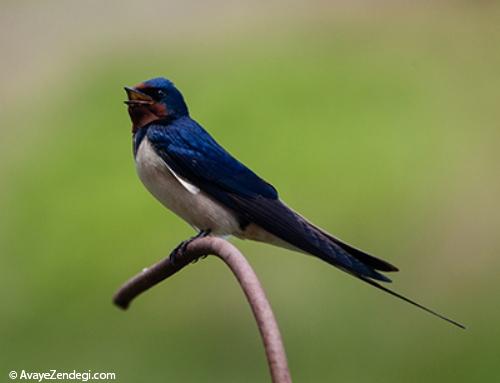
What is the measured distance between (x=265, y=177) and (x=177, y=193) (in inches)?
72.3

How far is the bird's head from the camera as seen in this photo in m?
1.65

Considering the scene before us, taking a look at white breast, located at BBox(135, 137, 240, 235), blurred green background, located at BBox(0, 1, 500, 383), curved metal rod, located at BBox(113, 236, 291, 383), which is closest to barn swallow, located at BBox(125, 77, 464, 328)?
white breast, located at BBox(135, 137, 240, 235)

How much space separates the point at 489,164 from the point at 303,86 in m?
Result: 0.82

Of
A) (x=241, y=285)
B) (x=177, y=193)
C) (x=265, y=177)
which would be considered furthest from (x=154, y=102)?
(x=265, y=177)

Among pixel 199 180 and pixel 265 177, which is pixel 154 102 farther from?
pixel 265 177

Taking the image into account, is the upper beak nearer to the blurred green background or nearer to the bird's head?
the bird's head

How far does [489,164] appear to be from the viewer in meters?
4.39

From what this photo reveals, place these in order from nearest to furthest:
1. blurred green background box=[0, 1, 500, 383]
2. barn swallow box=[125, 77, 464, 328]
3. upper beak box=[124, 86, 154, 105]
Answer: upper beak box=[124, 86, 154, 105], barn swallow box=[125, 77, 464, 328], blurred green background box=[0, 1, 500, 383]

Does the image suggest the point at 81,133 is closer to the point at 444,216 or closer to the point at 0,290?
the point at 0,290

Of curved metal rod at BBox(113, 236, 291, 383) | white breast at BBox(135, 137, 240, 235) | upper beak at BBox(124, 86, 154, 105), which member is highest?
upper beak at BBox(124, 86, 154, 105)

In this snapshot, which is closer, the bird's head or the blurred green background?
the bird's head

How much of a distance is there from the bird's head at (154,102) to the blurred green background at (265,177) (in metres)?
1.39

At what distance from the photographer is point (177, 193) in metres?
1.78

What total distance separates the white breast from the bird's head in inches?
2.3
